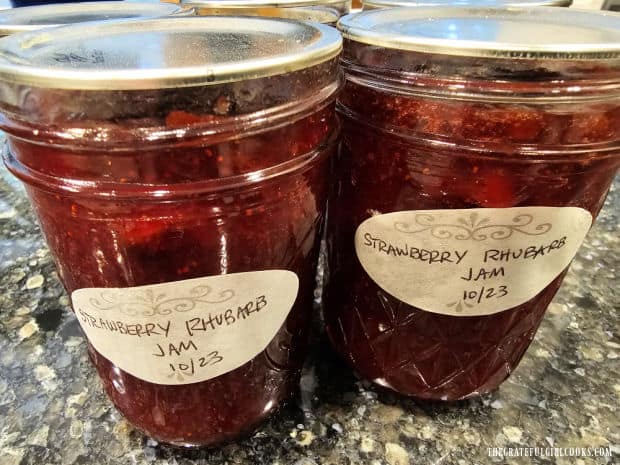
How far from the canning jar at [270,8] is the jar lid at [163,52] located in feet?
0.52

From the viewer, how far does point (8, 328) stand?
58 centimetres

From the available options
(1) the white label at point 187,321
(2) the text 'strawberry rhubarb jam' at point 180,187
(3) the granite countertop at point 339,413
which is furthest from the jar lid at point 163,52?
(3) the granite countertop at point 339,413

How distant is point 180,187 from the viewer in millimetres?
292

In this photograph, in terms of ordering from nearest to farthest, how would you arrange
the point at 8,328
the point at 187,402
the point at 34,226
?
the point at 187,402 → the point at 8,328 → the point at 34,226

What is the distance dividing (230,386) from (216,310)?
96mm

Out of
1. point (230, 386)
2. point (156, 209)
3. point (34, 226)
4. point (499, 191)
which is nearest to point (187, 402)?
point (230, 386)

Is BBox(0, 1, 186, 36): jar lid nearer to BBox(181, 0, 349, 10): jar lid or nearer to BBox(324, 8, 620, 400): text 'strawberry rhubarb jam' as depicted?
BBox(181, 0, 349, 10): jar lid

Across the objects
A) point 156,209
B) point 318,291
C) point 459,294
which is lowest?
point 318,291

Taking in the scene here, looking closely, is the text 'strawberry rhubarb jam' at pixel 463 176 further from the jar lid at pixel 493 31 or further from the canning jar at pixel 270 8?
the canning jar at pixel 270 8

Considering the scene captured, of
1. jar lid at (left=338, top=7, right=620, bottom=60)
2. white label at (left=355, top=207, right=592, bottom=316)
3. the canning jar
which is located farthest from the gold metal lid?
white label at (left=355, top=207, right=592, bottom=316)

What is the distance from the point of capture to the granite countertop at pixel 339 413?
447mm

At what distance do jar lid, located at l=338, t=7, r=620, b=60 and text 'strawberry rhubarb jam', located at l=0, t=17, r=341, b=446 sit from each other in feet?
0.18

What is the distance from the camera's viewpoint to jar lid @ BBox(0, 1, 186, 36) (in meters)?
0.56

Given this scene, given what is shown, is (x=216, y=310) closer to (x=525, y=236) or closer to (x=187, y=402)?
(x=187, y=402)
